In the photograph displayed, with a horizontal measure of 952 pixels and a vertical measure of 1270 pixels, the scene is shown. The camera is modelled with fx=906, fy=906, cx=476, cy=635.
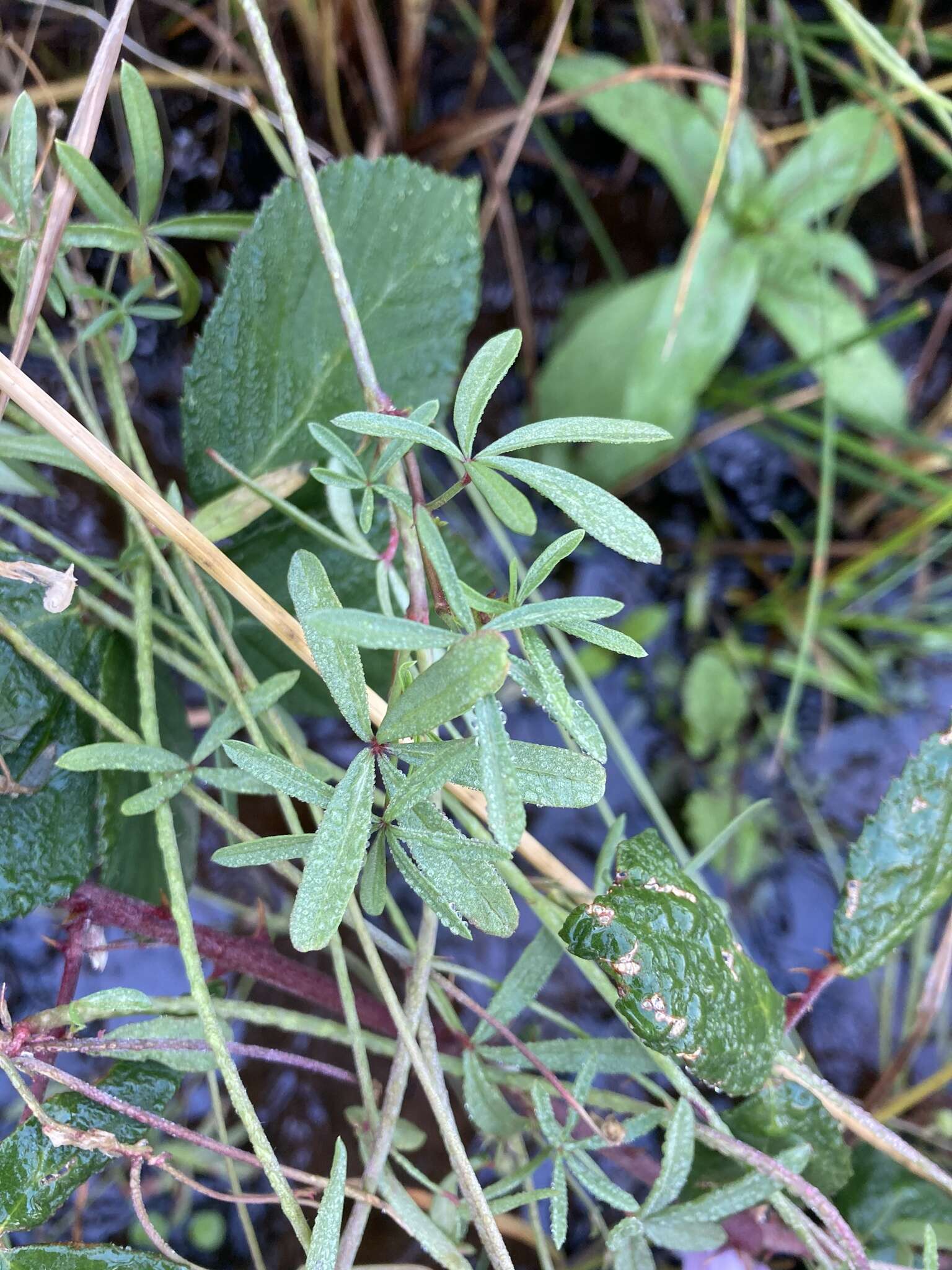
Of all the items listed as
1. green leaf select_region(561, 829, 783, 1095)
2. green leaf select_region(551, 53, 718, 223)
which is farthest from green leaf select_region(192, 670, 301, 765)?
green leaf select_region(551, 53, 718, 223)

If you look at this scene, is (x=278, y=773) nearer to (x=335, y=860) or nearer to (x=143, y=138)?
(x=335, y=860)

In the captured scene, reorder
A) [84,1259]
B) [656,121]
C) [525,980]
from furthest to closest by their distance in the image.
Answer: [656,121] → [525,980] → [84,1259]

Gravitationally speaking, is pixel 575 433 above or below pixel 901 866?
above

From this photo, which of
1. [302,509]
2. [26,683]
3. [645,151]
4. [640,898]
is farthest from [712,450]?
[26,683]

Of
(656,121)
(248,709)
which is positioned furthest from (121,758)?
(656,121)

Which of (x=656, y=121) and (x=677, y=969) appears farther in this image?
(x=656, y=121)

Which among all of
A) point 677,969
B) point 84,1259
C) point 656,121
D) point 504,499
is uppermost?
point 656,121
